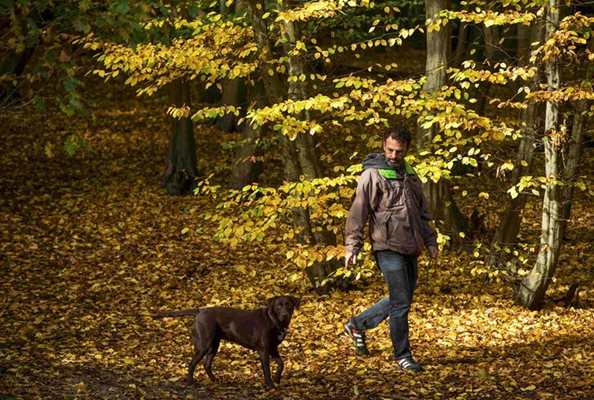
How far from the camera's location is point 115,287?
12.8 metres

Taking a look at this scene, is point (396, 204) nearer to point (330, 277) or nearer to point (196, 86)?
point (330, 277)

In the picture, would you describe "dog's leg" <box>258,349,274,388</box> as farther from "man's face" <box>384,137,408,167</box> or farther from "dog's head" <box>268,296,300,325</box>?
"man's face" <box>384,137,408,167</box>

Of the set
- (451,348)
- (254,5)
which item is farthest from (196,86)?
(451,348)

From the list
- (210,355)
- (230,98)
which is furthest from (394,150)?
(230,98)

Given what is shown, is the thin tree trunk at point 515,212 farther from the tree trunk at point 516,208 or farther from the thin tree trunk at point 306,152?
the thin tree trunk at point 306,152

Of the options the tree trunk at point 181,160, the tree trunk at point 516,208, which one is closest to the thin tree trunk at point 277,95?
the tree trunk at point 516,208

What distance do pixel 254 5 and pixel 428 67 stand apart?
2.78m

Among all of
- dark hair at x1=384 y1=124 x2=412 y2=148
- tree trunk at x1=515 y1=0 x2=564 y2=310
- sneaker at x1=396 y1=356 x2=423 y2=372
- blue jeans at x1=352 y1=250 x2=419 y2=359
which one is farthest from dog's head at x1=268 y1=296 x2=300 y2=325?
tree trunk at x1=515 y1=0 x2=564 y2=310

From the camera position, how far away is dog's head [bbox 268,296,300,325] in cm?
762

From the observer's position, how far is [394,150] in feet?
25.8

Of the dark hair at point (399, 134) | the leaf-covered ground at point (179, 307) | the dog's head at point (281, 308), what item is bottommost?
the leaf-covered ground at point (179, 307)

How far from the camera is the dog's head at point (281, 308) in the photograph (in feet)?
25.0

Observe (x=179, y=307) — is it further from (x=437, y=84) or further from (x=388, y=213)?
(x=388, y=213)

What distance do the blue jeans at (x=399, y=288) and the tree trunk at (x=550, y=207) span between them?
2.49 metres
